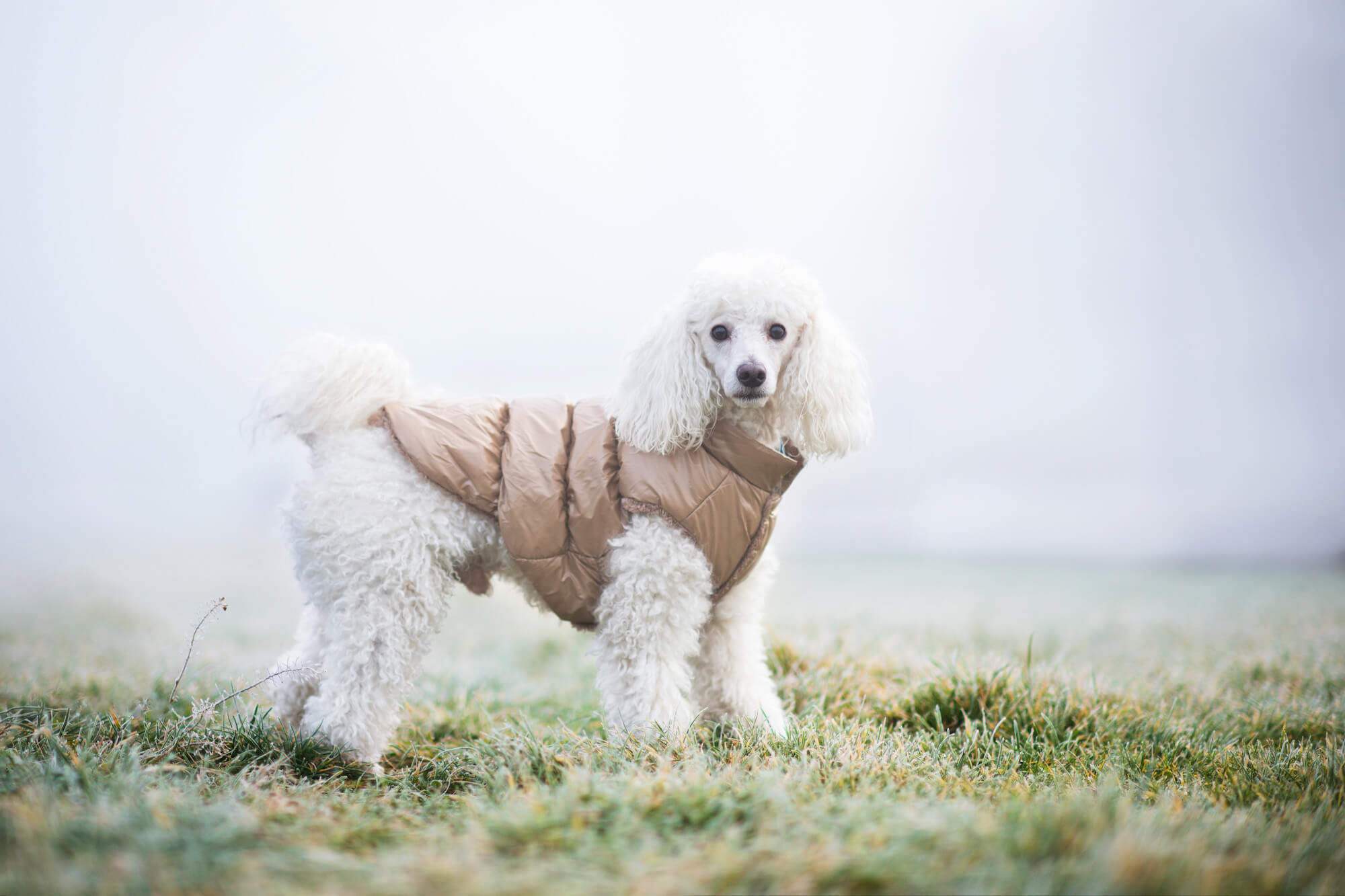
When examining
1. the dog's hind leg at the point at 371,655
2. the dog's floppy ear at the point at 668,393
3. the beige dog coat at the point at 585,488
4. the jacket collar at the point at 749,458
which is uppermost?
the dog's floppy ear at the point at 668,393

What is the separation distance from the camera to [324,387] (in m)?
3.08

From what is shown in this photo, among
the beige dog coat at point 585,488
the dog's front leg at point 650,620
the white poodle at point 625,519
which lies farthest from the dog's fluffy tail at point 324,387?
the dog's front leg at point 650,620

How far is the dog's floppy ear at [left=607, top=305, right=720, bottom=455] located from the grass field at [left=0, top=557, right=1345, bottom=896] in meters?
1.18

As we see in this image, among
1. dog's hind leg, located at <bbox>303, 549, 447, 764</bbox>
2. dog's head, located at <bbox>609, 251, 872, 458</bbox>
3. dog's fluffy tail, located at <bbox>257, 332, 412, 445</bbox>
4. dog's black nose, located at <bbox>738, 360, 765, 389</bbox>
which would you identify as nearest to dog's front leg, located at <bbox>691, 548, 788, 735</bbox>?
dog's head, located at <bbox>609, 251, 872, 458</bbox>

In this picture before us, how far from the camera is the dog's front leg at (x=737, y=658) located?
10.6 ft

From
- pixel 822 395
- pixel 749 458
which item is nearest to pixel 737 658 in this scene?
pixel 749 458

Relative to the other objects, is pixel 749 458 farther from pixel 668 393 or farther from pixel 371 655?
pixel 371 655

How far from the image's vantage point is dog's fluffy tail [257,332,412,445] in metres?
3.09

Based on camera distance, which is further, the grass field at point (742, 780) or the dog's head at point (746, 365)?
the dog's head at point (746, 365)

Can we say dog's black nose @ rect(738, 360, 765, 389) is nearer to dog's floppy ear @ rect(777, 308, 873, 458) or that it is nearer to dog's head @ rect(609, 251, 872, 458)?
dog's head @ rect(609, 251, 872, 458)

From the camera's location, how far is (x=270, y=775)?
253 cm

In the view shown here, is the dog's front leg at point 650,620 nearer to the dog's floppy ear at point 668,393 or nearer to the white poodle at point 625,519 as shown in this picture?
the white poodle at point 625,519

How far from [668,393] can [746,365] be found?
0.34 metres

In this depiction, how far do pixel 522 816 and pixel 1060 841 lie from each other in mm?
1325
